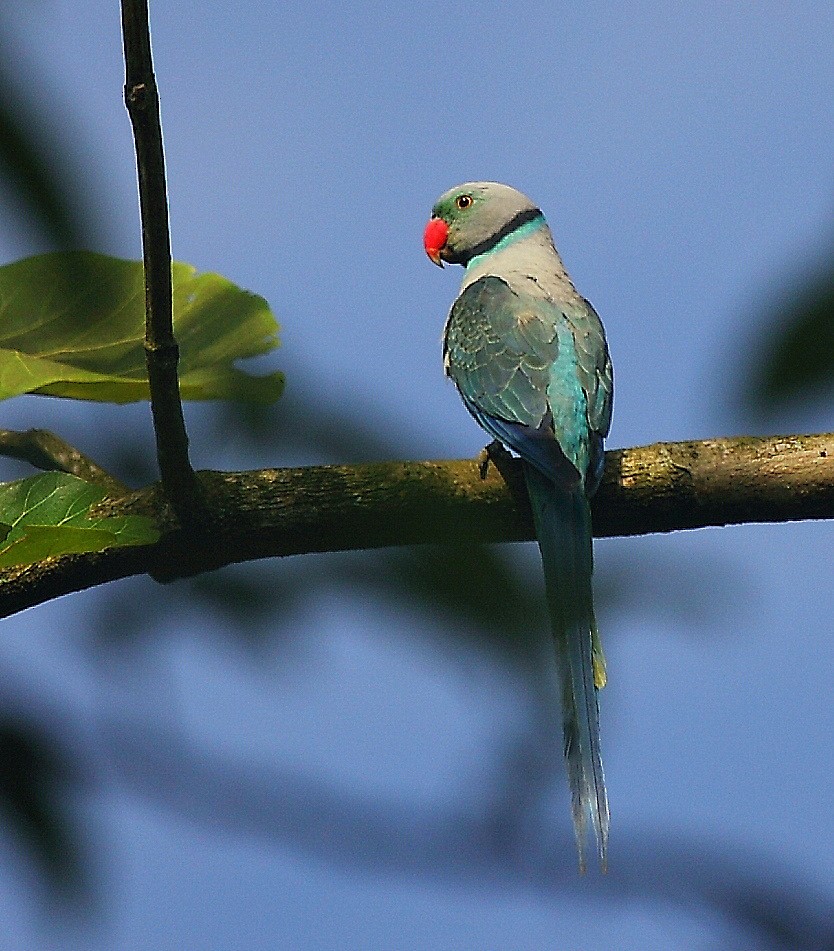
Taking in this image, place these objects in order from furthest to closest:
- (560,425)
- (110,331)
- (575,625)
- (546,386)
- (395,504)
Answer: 1. (546,386)
2. (560,425)
3. (575,625)
4. (395,504)
5. (110,331)

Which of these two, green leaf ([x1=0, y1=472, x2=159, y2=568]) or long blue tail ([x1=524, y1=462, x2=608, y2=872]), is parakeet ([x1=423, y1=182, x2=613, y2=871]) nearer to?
long blue tail ([x1=524, y1=462, x2=608, y2=872])

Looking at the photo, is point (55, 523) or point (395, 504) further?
point (395, 504)

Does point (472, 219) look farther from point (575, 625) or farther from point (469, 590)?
point (469, 590)

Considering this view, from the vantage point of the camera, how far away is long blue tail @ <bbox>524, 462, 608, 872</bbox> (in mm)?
2391

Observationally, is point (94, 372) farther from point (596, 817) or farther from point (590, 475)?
point (596, 817)

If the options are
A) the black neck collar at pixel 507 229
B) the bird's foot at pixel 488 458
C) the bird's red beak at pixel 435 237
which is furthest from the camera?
the bird's red beak at pixel 435 237

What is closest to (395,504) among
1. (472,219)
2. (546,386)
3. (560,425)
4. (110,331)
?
(110,331)

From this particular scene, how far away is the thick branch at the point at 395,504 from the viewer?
6.23 feet

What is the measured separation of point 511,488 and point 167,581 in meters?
0.76

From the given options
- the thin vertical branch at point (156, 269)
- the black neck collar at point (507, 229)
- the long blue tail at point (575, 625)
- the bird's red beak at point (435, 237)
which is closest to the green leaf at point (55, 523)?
the thin vertical branch at point (156, 269)

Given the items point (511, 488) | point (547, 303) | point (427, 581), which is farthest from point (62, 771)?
point (547, 303)

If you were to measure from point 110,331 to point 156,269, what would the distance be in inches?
6.9

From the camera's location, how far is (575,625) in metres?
2.54

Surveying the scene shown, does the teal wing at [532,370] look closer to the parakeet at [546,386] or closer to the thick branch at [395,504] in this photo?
the parakeet at [546,386]
